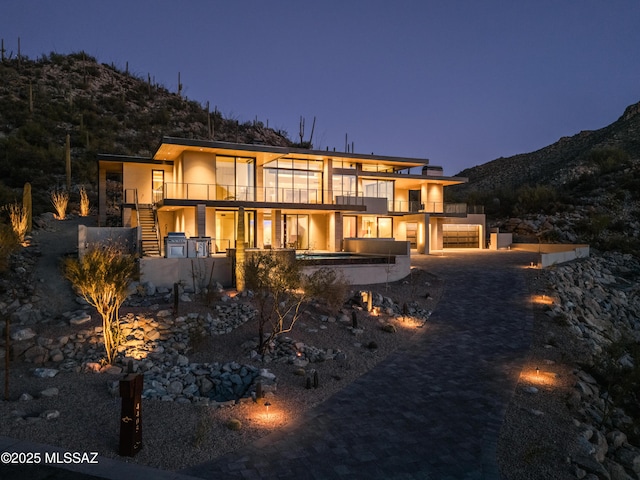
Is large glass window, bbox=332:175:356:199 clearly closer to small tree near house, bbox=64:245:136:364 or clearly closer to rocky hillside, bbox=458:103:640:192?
small tree near house, bbox=64:245:136:364

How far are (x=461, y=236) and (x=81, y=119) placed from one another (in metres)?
42.1

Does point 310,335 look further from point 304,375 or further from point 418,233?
point 418,233

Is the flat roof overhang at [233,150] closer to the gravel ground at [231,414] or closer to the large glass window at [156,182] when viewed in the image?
the large glass window at [156,182]


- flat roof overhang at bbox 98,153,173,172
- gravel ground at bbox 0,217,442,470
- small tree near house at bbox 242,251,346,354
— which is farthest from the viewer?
flat roof overhang at bbox 98,153,173,172

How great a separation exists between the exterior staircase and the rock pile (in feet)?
56.4

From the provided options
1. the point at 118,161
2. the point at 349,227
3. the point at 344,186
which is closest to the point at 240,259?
the point at 118,161

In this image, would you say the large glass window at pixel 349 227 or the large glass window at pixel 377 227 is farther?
the large glass window at pixel 377 227

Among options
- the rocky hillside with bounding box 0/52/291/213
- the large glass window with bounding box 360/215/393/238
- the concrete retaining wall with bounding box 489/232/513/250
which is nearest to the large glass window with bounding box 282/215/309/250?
the large glass window with bounding box 360/215/393/238

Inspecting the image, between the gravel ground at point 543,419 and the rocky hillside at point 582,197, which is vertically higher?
the rocky hillside at point 582,197

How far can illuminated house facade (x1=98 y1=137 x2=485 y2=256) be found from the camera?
2367 centimetres

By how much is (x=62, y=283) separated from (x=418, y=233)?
25697 millimetres

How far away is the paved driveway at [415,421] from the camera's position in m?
5.90

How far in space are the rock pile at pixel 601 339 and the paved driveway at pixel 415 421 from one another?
135cm

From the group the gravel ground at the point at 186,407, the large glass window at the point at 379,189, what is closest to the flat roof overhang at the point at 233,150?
the large glass window at the point at 379,189
